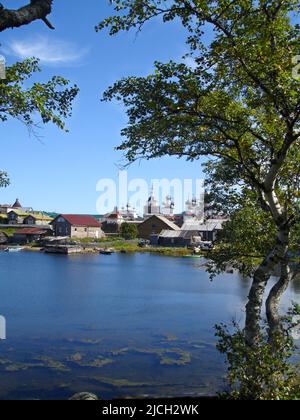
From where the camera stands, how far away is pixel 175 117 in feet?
29.7

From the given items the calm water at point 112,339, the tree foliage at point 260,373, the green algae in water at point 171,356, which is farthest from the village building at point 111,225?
the tree foliage at point 260,373

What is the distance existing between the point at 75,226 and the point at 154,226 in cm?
2486

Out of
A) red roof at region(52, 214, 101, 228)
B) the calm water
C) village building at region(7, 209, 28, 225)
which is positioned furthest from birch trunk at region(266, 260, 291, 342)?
village building at region(7, 209, 28, 225)

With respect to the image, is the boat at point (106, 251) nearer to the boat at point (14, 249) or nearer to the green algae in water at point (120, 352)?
the boat at point (14, 249)

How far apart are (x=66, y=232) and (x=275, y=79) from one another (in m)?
112

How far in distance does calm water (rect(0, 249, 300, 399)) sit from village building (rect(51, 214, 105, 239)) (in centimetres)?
7134

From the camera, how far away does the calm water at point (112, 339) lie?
1611 cm

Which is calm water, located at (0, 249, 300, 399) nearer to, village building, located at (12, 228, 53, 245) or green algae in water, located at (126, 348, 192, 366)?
green algae in water, located at (126, 348, 192, 366)

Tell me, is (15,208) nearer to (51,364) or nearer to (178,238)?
A: (178,238)

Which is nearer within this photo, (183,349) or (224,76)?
(224,76)
